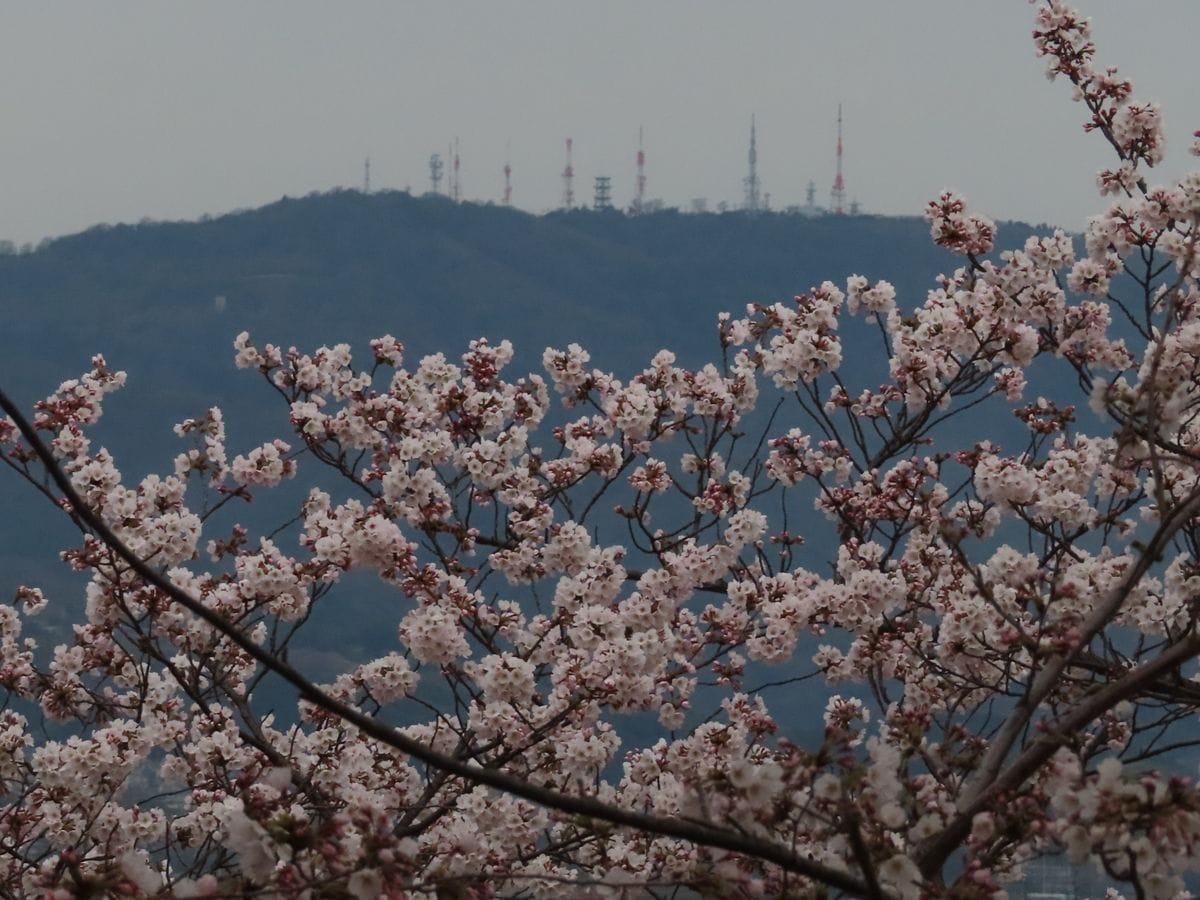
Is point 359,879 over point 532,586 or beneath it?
beneath

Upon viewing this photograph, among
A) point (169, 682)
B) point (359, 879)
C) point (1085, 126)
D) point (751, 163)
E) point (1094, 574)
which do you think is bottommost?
point (359, 879)

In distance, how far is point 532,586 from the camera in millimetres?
8500

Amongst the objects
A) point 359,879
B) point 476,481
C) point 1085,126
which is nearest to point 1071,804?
point 359,879

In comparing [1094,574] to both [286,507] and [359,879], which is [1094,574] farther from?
[286,507]

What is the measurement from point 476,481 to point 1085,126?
459 centimetres

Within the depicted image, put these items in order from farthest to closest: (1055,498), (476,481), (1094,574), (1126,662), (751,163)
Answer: (751,163) < (476,481) < (1055,498) < (1094,574) < (1126,662)

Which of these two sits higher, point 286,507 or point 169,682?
point 286,507

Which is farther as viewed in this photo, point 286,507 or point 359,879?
point 286,507

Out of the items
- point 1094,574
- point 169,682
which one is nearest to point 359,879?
point 1094,574

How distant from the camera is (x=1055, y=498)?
8.45m

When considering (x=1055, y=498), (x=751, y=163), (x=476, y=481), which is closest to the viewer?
(x=1055, y=498)

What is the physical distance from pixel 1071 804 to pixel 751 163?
→ 17628cm

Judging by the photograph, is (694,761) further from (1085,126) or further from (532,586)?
(1085,126)

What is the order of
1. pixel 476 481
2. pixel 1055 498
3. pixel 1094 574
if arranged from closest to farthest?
pixel 1094 574 → pixel 1055 498 → pixel 476 481
